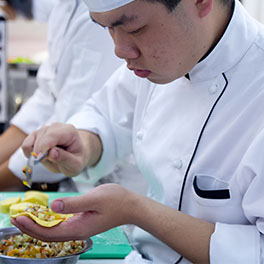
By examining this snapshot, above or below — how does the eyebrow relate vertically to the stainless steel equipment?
above

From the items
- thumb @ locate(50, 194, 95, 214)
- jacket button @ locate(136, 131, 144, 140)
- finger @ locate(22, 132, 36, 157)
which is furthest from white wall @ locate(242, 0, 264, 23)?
thumb @ locate(50, 194, 95, 214)

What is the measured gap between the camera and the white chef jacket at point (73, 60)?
7.71 feet

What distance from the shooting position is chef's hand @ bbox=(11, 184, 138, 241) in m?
1.08

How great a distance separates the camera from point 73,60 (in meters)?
2.44

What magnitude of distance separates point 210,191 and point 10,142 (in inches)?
71.8

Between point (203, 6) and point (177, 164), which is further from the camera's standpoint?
point (177, 164)

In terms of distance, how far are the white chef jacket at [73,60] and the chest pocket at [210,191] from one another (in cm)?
118

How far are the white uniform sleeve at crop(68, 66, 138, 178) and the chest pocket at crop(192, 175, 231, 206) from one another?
57 centimetres

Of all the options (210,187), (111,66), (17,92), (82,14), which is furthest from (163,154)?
(17,92)

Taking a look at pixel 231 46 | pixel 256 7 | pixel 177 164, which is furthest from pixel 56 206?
pixel 256 7

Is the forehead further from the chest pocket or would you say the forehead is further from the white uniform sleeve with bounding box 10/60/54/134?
the white uniform sleeve with bounding box 10/60/54/134

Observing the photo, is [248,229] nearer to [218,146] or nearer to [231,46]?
[218,146]

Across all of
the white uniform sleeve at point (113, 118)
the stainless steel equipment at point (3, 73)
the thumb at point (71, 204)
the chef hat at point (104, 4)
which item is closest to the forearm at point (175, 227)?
the thumb at point (71, 204)

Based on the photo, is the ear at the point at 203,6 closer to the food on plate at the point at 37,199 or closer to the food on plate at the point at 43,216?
the food on plate at the point at 43,216
